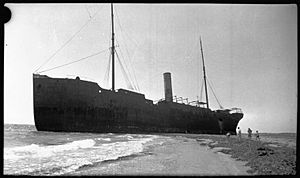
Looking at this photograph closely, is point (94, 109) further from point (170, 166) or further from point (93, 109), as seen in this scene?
point (170, 166)

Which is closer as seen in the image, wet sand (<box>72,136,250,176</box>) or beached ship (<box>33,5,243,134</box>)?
wet sand (<box>72,136,250,176</box>)

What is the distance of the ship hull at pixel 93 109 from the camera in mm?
11391

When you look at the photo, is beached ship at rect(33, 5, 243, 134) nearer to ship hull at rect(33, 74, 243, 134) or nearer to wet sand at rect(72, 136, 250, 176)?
ship hull at rect(33, 74, 243, 134)

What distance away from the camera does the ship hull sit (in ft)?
37.4

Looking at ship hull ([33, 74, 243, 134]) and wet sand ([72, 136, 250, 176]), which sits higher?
ship hull ([33, 74, 243, 134])

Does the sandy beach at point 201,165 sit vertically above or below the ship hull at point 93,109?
below

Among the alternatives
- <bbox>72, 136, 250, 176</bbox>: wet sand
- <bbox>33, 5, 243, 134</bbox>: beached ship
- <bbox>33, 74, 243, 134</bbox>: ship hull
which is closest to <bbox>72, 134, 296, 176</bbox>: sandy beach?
<bbox>72, 136, 250, 176</bbox>: wet sand

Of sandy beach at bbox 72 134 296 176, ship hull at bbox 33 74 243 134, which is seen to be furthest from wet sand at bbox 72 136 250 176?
ship hull at bbox 33 74 243 134

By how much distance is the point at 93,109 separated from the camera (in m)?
12.0

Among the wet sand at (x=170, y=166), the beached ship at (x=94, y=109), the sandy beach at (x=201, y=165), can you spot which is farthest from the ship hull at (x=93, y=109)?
the wet sand at (x=170, y=166)

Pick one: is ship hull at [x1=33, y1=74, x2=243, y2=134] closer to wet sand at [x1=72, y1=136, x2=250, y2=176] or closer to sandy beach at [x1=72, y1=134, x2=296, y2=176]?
sandy beach at [x1=72, y1=134, x2=296, y2=176]

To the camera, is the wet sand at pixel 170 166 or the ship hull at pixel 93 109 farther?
the ship hull at pixel 93 109

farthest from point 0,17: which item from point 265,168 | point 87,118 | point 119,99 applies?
point 119,99

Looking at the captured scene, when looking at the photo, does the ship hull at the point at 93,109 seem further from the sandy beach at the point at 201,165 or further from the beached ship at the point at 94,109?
the sandy beach at the point at 201,165
